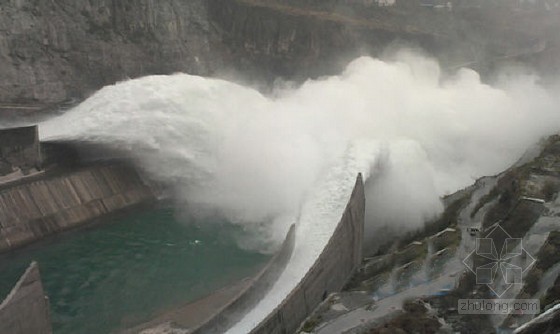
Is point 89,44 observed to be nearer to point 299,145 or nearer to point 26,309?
point 299,145

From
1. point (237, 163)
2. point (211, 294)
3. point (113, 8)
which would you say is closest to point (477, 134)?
point (237, 163)

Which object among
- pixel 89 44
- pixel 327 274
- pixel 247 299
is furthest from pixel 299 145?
pixel 89 44

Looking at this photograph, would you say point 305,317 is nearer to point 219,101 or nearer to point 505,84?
point 219,101

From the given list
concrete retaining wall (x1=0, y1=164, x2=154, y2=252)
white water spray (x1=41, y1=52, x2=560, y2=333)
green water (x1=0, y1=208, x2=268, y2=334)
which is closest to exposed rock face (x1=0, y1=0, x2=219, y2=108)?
white water spray (x1=41, y1=52, x2=560, y2=333)

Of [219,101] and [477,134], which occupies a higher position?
[219,101]

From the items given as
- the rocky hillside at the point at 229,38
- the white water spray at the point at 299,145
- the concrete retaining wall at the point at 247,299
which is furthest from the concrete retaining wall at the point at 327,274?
the rocky hillside at the point at 229,38

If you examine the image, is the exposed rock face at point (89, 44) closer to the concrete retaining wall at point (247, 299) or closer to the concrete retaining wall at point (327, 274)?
the concrete retaining wall at point (247, 299)
